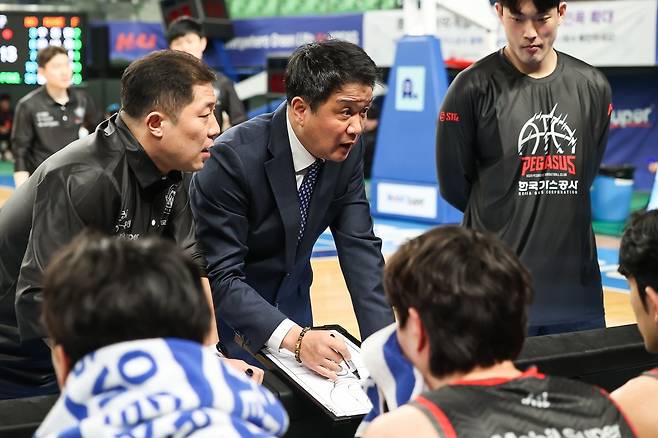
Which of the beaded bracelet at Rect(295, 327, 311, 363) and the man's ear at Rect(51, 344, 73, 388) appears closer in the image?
the man's ear at Rect(51, 344, 73, 388)

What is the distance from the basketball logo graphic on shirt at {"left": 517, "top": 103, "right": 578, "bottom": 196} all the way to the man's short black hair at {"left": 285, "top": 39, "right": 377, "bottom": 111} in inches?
28.9

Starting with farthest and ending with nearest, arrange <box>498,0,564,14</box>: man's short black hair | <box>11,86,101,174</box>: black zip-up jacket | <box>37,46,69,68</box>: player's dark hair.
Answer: <box>11,86,101,174</box>: black zip-up jacket < <box>37,46,69,68</box>: player's dark hair < <box>498,0,564,14</box>: man's short black hair

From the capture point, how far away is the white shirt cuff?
2660 millimetres

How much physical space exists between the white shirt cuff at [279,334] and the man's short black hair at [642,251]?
0.96 metres

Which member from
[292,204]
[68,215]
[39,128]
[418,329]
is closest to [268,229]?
[292,204]

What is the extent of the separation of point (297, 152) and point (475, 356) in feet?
4.82

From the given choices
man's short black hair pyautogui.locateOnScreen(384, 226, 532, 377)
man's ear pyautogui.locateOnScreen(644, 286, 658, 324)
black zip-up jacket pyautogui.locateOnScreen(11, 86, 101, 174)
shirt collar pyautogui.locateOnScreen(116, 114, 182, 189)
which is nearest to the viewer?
man's short black hair pyautogui.locateOnScreen(384, 226, 532, 377)

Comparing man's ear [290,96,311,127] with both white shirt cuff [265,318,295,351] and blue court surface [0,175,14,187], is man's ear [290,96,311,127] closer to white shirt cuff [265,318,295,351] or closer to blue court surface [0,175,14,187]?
white shirt cuff [265,318,295,351]

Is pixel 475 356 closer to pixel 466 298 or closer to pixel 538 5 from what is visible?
pixel 466 298

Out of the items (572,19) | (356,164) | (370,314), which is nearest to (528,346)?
(370,314)

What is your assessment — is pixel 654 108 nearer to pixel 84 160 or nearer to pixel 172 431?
pixel 84 160

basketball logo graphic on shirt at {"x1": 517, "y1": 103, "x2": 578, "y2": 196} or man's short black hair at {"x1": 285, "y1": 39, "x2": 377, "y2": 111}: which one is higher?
man's short black hair at {"x1": 285, "y1": 39, "x2": 377, "y2": 111}

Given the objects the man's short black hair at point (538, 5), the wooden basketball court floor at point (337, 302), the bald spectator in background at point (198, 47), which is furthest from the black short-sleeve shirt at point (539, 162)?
the bald spectator in background at point (198, 47)

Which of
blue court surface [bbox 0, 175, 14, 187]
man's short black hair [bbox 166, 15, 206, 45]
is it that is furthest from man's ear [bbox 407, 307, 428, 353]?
blue court surface [bbox 0, 175, 14, 187]
